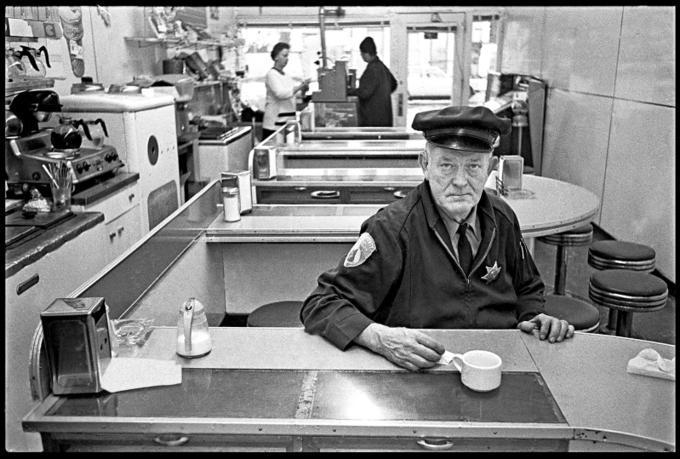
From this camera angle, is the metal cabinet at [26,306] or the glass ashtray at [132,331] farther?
the metal cabinet at [26,306]

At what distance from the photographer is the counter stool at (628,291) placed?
2.84 meters

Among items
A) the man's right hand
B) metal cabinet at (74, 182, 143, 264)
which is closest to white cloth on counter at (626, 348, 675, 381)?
the man's right hand

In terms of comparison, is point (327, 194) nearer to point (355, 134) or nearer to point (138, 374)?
point (355, 134)

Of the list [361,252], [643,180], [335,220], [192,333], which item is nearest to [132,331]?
[192,333]

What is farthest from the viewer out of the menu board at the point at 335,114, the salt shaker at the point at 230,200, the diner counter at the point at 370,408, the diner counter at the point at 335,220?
the menu board at the point at 335,114

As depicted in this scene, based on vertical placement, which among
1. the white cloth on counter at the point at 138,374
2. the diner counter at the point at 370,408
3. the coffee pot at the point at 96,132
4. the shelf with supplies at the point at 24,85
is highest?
the shelf with supplies at the point at 24,85

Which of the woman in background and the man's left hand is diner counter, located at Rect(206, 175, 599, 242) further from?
the woman in background

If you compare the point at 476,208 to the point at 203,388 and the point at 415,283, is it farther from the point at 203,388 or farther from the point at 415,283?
the point at 203,388

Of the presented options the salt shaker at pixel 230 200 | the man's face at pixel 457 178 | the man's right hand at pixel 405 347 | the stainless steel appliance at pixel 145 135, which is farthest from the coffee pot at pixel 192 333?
the stainless steel appliance at pixel 145 135

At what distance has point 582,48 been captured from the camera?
21.2 feet

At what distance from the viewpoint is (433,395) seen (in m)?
1.46

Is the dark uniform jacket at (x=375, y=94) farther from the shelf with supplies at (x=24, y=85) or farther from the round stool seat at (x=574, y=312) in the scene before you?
the round stool seat at (x=574, y=312)

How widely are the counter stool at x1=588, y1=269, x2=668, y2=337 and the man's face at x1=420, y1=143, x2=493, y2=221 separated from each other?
4.51 ft

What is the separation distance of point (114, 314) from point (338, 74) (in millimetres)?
5002
